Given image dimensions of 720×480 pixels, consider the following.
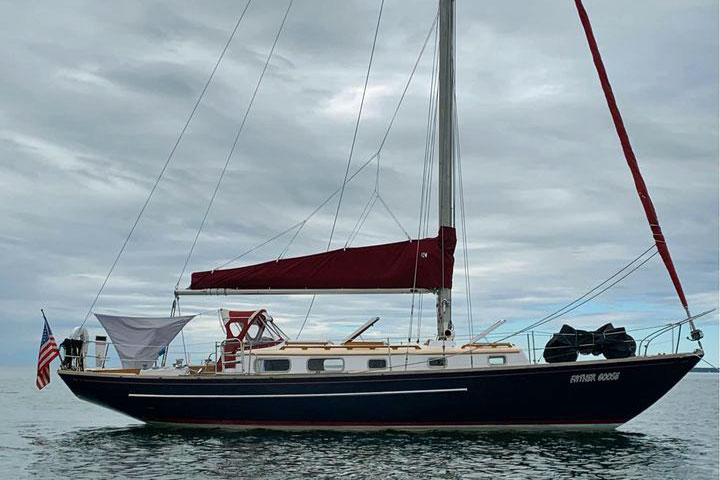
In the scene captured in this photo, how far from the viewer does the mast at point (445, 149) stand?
935 inches

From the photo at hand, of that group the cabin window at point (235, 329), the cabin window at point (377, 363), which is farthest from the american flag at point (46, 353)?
the cabin window at point (377, 363)

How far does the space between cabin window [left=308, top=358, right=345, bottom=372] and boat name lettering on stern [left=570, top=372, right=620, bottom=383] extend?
7.17 meters

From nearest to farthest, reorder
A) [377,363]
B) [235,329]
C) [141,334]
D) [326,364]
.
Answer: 1. [377,363]
2. [326,364]
3. [235,329]
4. [141,334]

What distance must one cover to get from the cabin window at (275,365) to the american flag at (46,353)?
305 inches

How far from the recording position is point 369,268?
23.5 metres

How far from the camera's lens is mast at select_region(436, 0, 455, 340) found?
77.9 ft

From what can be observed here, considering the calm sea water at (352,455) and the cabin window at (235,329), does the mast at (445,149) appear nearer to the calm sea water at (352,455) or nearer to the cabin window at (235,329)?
the calm sea water at (352,455)

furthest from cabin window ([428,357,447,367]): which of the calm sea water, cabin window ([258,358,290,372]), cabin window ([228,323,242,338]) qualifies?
cabin window ([228,323,242,338])

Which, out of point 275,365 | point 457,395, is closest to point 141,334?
point 275,365

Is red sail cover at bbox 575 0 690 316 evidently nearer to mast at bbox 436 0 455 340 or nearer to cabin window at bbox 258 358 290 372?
mast at bbox 436 0 455 340

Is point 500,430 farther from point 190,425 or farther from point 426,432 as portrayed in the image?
point 190,425

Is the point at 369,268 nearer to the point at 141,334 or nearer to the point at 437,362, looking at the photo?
the point at 437,362

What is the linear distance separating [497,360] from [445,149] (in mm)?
7052

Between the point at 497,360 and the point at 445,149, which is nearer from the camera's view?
the point at 497,360
